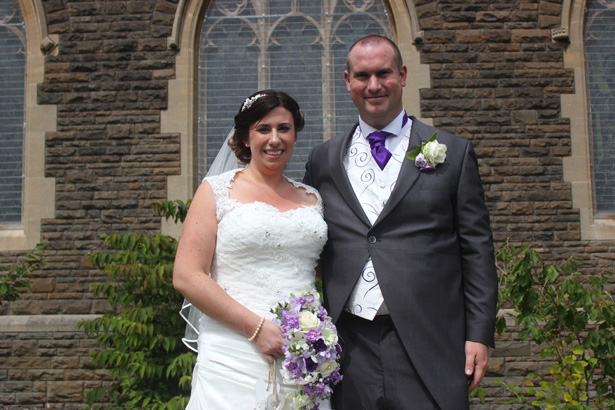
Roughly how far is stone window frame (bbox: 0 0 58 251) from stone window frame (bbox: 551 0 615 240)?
566 centimetres

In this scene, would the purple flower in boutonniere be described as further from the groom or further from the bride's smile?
the bride's smile

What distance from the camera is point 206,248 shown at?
2.29 m

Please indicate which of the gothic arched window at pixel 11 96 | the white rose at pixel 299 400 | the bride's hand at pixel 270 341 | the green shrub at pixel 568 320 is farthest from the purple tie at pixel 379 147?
the gothic arched window at pixel 11 96

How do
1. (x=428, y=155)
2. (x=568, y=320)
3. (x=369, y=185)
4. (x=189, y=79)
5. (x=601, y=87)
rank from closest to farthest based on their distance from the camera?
(x=428, y=155), (x=369, y=185), (x=568, y=320), (x=189, y=79), (x=601, y=87)

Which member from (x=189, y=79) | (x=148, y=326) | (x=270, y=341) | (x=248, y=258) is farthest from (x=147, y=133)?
(x=270, y=341)

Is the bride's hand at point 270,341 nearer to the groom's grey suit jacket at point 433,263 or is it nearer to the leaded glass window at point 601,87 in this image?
the groom's grey suit jacket at point 433,263

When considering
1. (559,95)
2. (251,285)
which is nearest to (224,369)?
(251,285)

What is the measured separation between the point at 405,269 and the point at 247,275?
2.23 feet

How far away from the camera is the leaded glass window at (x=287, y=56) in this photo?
6.27 metres

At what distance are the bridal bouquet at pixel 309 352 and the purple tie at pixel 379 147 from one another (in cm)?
71

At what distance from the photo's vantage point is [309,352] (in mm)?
1978

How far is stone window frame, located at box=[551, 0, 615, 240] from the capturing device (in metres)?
5.81

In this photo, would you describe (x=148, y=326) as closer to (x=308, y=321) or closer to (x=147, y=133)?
(x=308, y=321)

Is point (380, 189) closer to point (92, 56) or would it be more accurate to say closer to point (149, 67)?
point (149, 67)
